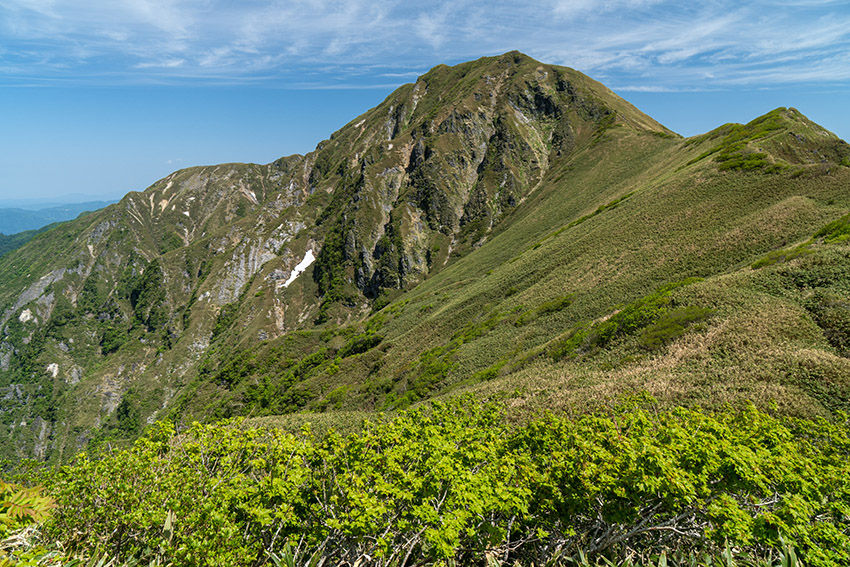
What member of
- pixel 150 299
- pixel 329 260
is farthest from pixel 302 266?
pixel 150 299

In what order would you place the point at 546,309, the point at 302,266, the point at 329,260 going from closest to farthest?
1. the point at 546,309
2. the point at 329,260
3. the point at 302,266

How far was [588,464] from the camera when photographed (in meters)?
10.7

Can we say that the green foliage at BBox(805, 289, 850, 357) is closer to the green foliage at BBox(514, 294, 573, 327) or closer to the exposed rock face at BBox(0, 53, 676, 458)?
the green foliage at BBox(514, 294, 573, 327)

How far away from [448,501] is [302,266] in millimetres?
A: 163223

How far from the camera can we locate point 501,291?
201 ft

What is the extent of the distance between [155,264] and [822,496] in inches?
9637

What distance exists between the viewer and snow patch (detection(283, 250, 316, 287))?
157m

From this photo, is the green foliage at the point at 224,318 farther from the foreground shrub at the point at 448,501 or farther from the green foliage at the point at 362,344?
the foreground shrub at the point at 448,501

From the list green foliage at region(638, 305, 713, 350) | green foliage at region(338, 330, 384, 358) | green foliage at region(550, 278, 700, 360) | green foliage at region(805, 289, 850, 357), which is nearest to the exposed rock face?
green foliage at region(338, 330, 384, 358)

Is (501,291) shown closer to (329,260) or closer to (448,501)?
(448,501)

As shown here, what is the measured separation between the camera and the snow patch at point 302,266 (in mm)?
156950

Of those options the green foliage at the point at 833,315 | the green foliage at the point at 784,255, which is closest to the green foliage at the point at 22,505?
the green foliage at the point at 833,315

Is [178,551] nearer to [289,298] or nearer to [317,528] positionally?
[317,528]

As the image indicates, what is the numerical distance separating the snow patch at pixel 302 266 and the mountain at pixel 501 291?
1.28 metres
